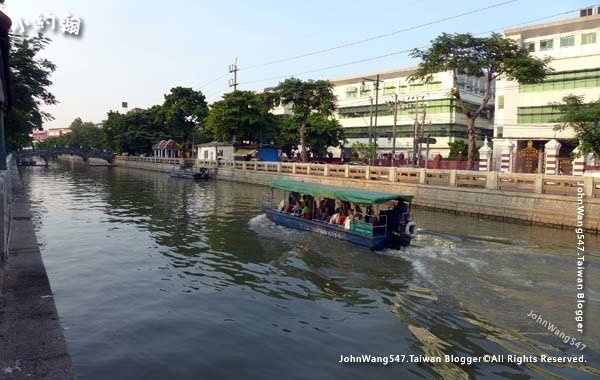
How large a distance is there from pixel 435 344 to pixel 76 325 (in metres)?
6.77

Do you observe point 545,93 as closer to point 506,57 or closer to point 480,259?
point 506,57

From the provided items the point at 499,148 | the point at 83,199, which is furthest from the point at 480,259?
the point at 499,148

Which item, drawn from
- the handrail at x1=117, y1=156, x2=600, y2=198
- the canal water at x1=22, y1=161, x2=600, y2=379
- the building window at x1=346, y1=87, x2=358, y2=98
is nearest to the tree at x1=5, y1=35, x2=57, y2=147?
the canal water at x1=22, y1=161, x2=600, y2=379

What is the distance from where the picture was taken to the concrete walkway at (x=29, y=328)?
5.15m

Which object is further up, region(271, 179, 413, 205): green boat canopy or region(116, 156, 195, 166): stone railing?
region(116, 156, 195, 166): stone railing

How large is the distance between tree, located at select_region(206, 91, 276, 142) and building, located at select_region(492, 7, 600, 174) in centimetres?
2588

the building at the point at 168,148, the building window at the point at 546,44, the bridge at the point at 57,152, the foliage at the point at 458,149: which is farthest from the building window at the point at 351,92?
the bridge at the point at 57,152

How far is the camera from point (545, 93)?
41062 mm

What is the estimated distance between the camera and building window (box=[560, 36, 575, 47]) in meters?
40.0

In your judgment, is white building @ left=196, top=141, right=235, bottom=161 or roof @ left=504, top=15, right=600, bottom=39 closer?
roof @ left=504, top=15, right=600, bottom=39

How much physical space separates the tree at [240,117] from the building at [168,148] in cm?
2004

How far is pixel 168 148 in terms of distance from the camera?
75312 mm

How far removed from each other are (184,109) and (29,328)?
66.2 m

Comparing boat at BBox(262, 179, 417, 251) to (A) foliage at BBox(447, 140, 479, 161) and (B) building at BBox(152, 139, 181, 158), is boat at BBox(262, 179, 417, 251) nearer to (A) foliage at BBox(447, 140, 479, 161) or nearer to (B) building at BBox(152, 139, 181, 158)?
(A) foliage at BBox(447, 140, 479, 161)
